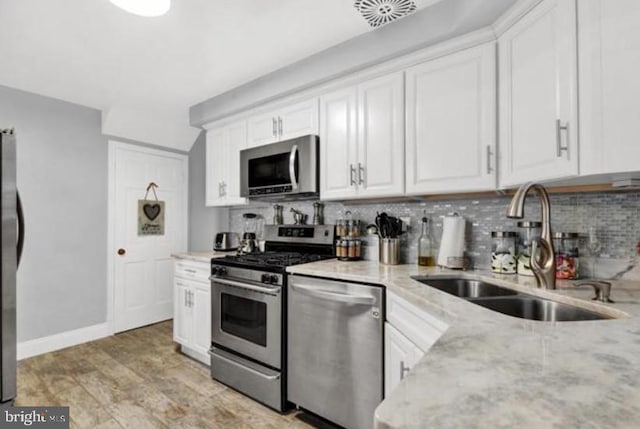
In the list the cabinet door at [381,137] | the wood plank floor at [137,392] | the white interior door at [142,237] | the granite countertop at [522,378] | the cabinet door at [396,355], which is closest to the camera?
the granite countertop at [522,378]

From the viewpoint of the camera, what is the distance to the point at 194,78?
275 centimetres

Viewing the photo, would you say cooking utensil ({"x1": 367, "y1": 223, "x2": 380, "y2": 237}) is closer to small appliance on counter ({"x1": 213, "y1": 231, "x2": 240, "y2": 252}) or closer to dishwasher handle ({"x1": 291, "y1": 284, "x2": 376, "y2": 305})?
dishwasher handle ({"x1": 291, "y1": 284, "x2": 376, "y2": 305})

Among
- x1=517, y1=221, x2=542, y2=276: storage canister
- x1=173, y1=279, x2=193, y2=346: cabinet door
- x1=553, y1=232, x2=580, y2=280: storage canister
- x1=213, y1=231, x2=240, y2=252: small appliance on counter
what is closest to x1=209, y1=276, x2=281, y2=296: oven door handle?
x1=173, y1=279, x2=193, y2=346: cabinet door

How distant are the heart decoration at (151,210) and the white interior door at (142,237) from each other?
10cm

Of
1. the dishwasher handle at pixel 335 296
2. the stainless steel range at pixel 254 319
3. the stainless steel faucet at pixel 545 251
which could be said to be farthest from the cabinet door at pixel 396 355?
the stainless steel range at pixel 254 319

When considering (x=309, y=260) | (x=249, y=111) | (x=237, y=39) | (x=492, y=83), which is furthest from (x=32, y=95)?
(x=492, y=83)

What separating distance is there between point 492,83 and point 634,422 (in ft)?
5.53

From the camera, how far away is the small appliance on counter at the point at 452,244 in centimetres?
198

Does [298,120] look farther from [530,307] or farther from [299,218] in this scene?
[530,307]

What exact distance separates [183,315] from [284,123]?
1877 mm

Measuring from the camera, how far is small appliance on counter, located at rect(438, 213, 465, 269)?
198 cm

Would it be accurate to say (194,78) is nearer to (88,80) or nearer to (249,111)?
(249,111)

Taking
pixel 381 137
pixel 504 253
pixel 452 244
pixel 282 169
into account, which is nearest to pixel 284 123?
pixel 282 169

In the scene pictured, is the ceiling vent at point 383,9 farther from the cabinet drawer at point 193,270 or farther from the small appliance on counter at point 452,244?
the cabinet drawer at point 193,270
